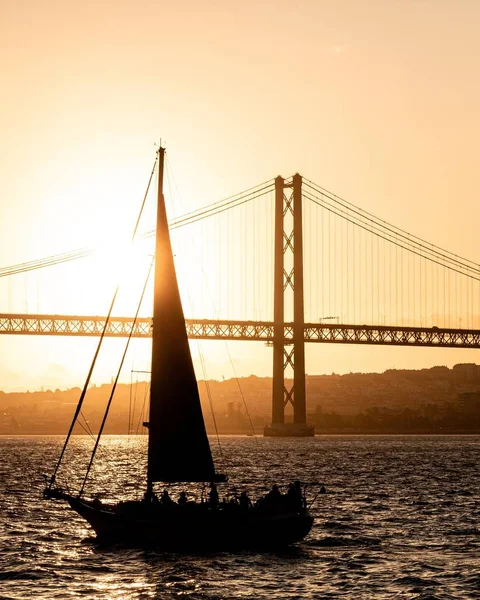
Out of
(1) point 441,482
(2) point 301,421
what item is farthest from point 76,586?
(2) point 301,421

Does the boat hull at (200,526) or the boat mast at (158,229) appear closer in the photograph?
the boat hull at (200,526)

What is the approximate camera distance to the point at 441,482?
206ft

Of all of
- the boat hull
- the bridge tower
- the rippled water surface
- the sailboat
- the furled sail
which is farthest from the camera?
the bridge tower

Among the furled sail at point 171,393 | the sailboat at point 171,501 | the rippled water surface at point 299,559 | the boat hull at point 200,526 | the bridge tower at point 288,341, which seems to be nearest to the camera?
the rippled water surface at point 299,559

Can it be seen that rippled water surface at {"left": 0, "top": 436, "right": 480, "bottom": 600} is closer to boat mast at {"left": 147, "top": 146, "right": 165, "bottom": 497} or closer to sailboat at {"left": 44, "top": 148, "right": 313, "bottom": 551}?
sailboat at {"left": 44, "top": 148, "right": 313, "bottom": 551}

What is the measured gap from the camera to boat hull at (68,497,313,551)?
106 ft

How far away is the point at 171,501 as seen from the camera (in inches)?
1283

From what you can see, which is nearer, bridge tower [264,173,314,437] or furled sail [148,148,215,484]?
furled sail [148,148,215,484]

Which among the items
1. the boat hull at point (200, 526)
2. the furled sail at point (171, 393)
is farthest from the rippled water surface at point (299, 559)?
the furled sail at point (171, 393)

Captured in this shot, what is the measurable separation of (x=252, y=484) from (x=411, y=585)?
29762 millimetres

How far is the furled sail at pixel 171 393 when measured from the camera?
3312cm

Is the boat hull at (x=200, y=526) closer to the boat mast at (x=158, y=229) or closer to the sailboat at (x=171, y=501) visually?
the sailboat at (x=171, y=501)

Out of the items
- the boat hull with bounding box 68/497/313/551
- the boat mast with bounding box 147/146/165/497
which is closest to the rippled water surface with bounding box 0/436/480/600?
the boat hull with bounding box 68/497/313/551

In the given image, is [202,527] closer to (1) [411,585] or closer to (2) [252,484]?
(1) [411,585]
